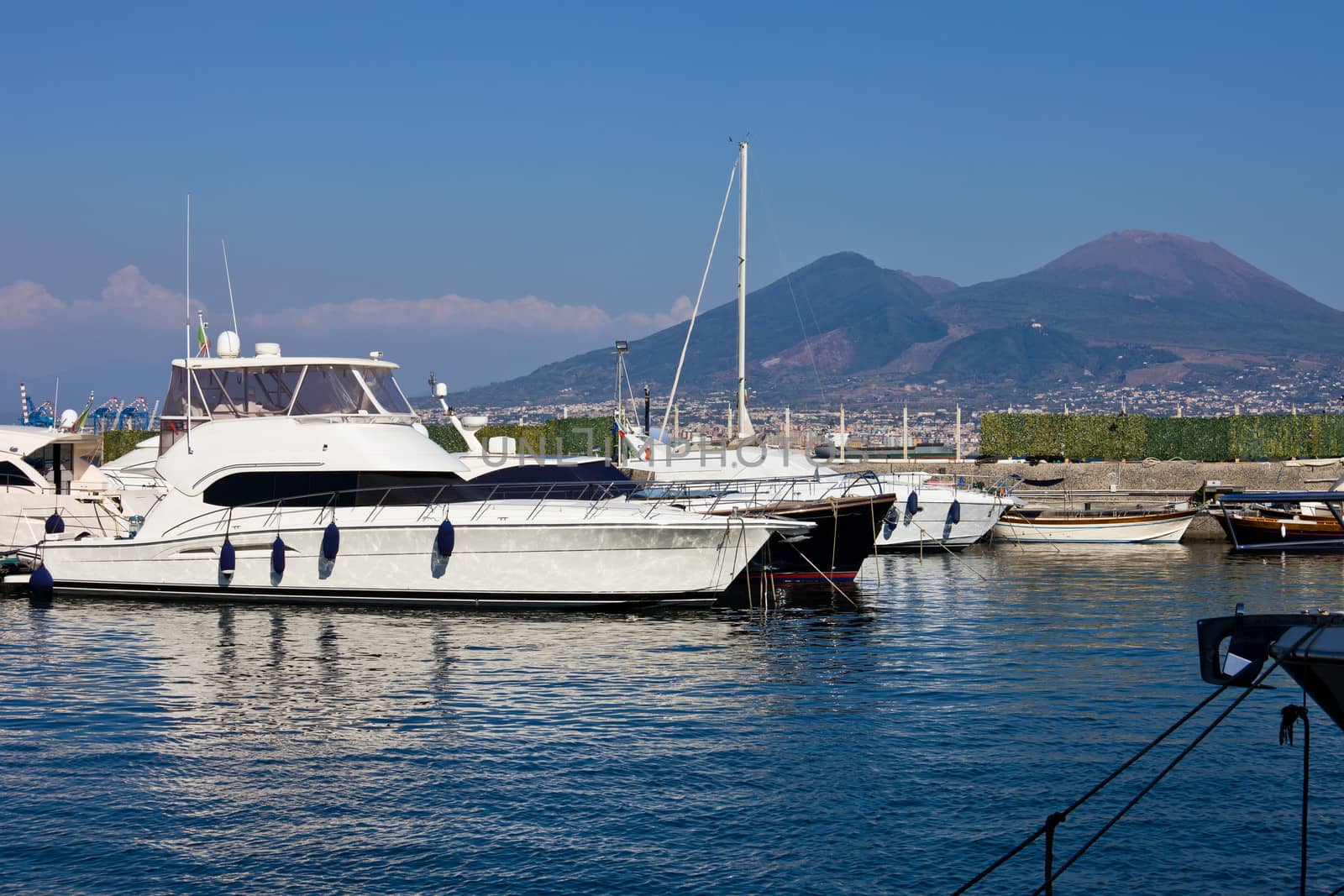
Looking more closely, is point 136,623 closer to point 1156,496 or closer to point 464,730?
point 464,730

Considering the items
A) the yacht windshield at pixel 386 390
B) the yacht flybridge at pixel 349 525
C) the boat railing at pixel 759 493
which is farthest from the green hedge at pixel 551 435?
the yacht flybridge at pixel 349 525

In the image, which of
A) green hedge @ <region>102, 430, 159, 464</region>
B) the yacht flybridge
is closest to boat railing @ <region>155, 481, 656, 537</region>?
the yacht flybridge

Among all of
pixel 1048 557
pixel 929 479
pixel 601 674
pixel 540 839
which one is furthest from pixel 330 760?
pixel 929 479

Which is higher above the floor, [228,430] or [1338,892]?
[228,430]

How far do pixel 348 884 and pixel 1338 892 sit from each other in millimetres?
7029

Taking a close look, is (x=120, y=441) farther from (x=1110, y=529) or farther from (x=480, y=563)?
(x=1110, y=529)

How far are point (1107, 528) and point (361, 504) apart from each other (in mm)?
22588

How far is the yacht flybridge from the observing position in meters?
21.4

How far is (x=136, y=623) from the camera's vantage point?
21.4 meters

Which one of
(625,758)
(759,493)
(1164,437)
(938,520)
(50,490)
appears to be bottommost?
(625,758)

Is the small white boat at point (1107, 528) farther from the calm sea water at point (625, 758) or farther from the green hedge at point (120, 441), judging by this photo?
the green hedge at point (120, 441)

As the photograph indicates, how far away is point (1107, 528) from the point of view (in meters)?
37.3

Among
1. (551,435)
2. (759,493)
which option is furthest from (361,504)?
(551,435)

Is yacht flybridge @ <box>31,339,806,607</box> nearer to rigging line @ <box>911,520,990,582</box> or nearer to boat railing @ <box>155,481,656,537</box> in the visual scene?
boat railing @ <box>155,481,656,537</box>
